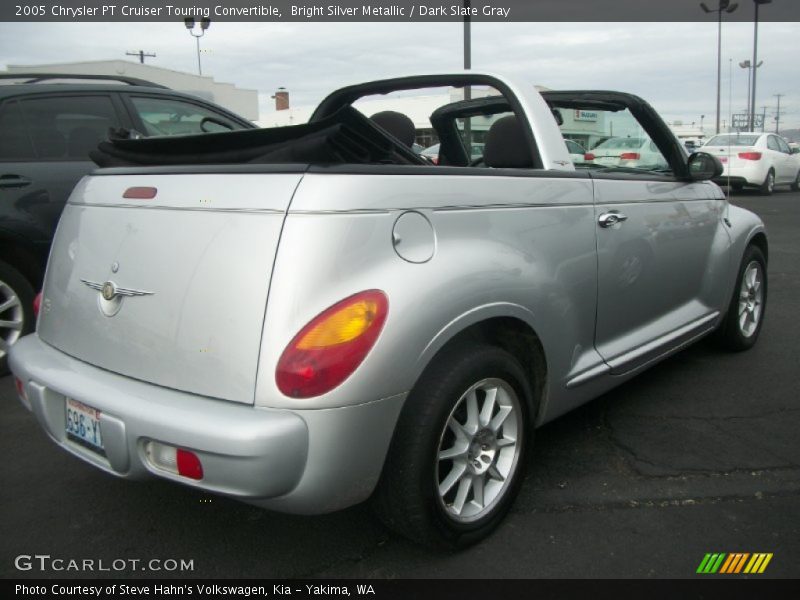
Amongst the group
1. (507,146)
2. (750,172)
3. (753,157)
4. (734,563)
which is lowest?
(734,563)

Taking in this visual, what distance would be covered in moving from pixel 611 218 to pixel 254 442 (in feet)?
6.27

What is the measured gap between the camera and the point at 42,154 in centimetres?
444

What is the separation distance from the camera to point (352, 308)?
6.33 ft

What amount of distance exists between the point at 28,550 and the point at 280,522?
0.89 meters

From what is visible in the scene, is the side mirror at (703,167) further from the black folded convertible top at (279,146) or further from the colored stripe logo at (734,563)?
the colored stripe logo at (734,563)

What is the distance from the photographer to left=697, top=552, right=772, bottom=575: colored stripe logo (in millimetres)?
2297

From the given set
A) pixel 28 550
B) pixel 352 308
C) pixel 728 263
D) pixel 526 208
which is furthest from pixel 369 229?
pixel 728 263

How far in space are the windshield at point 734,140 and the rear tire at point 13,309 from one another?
1668cm

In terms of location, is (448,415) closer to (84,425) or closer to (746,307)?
(84,425)

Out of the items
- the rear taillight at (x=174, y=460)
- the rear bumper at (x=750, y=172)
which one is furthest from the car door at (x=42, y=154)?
the rear bumper at (x=750, y=172)

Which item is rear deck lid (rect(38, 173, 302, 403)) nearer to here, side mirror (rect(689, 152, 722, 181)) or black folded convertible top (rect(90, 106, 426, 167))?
black folded convertible top (rect(90, 106, 426, 167))

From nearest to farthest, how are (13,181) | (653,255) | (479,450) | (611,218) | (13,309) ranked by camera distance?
(479,450) < (611,218) < (653,255) < (13,181) < (13,309)

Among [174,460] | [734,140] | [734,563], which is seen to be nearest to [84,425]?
[174,460]

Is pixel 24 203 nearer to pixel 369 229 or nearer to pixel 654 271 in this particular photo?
pixel 369 229
